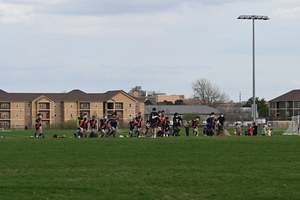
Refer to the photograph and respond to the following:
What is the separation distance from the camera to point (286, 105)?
12519 cm

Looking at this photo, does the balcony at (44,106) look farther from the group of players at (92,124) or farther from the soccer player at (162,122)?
the soccer player at (162,122)

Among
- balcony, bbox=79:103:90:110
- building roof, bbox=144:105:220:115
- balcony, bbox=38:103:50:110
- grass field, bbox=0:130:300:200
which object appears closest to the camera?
grass field, bbox=0:130:300:200

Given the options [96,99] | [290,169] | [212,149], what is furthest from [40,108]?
[290,169]

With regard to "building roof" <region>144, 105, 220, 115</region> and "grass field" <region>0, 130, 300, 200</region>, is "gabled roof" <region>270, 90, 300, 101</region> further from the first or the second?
"grass field" <region>0, 130, 300, 200</region>

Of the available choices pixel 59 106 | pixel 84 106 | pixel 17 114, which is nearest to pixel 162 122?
pixel 17 114

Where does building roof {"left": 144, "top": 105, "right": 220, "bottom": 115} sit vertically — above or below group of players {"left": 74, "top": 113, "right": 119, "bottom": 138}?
above

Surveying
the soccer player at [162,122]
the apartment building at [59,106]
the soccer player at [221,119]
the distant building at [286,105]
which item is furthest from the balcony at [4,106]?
the soccer player at [221,119]

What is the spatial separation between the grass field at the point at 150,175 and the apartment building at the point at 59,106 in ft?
291

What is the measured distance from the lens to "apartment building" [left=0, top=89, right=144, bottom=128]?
106 m

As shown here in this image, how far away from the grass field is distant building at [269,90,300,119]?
350ft

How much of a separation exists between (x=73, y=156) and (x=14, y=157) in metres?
2.02

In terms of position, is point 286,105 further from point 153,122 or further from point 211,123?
point 153,122

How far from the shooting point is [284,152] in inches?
786

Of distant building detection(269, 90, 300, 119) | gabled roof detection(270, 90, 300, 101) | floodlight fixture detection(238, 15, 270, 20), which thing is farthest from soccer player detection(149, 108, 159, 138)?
gabled roof detection(270, 90, 300, 101)
